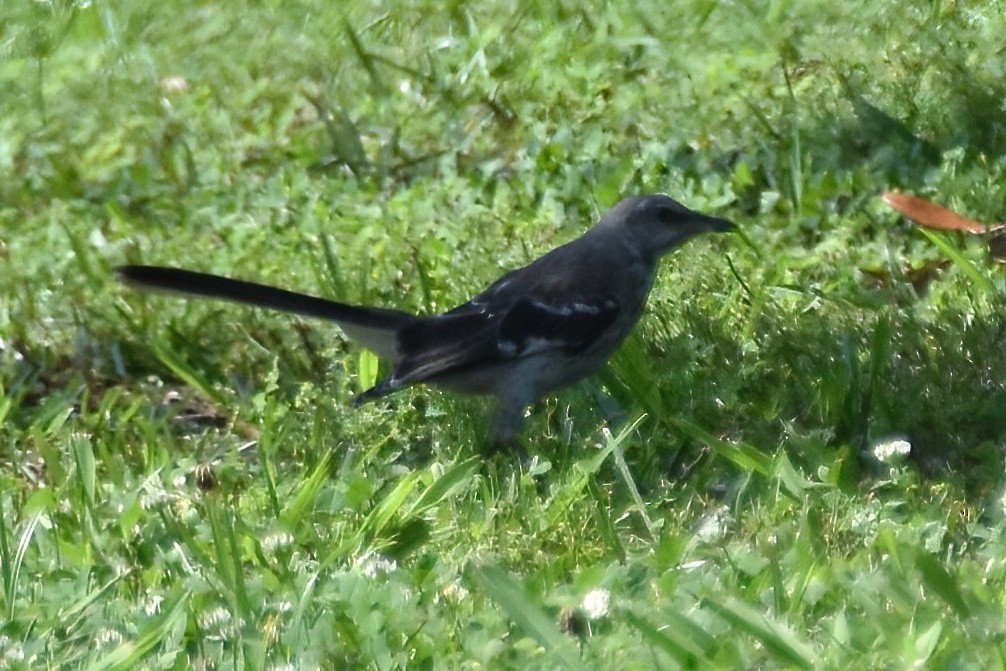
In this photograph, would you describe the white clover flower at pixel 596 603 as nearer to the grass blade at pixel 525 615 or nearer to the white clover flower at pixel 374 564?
the grass blade at pixel 525 615

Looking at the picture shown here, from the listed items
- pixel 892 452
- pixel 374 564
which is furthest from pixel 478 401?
pixel 892 452

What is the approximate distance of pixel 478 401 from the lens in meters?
6.40

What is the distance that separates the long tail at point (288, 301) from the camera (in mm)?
5602

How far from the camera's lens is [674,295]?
6891mm

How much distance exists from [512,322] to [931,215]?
6.87ft

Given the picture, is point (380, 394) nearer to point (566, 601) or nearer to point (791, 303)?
point (566, 601)

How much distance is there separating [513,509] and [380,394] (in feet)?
2.23

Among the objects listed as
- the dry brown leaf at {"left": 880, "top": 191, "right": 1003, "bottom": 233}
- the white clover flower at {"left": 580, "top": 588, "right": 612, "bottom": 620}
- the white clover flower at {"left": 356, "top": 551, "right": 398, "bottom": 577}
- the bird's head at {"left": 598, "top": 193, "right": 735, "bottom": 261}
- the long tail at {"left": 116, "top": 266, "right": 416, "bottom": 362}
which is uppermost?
the long tail at {"left": 116, "top": 266, "right": 416, "bottom": 362}

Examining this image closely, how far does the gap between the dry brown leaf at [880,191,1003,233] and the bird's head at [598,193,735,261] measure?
0.99 meters

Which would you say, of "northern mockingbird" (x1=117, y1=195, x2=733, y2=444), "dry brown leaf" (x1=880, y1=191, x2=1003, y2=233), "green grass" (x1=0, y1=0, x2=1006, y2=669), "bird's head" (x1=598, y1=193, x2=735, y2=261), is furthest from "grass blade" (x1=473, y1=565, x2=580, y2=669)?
"dry brown leaf" (x1=880, y1=191, x2=1003, y2=233)

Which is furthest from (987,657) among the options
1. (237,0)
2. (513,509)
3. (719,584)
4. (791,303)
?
(237,0)

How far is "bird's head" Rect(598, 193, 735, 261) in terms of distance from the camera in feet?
21.2

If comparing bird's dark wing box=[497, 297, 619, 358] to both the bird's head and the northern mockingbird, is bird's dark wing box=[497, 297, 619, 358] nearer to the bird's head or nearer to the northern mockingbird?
the northern mockingbird

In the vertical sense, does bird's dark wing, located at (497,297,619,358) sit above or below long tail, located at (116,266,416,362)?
below
